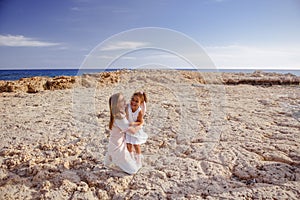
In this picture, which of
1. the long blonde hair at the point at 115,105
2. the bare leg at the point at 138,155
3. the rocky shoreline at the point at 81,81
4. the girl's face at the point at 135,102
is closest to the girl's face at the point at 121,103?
the long blonde hair at the point at 115,105

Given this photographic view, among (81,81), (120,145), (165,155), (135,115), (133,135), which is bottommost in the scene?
(165,155)

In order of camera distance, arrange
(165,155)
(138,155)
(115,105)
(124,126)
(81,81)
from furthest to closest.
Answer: (81,81) < (165,155) < (138,155) < (124,126) < (115,105)

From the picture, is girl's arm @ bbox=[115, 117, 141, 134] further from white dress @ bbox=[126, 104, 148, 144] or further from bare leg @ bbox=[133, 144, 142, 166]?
bare leg @ bbox=[133, 144, 142, 166]


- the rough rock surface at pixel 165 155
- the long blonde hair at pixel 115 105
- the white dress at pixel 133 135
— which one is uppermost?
the long blonde hair at pixel 115 105

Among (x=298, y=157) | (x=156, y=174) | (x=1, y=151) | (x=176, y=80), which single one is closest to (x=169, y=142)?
(x=156, y=174)

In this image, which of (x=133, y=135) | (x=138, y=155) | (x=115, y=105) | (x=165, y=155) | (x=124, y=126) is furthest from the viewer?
(x=165, y=155)

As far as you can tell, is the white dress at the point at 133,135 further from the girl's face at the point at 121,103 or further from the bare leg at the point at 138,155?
the girl's face at the point at 121,103

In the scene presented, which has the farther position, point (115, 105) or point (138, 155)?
point (138, 155)

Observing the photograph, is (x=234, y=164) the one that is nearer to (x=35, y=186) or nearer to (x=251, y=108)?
(x=35, y=186)

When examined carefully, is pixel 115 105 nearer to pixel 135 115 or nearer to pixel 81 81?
pixel 135 115

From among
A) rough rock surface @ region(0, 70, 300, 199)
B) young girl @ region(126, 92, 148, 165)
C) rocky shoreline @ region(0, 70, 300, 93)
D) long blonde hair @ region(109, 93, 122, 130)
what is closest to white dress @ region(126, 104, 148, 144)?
young girl @ region(126, 92, 148, 165)

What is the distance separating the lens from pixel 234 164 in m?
3.12

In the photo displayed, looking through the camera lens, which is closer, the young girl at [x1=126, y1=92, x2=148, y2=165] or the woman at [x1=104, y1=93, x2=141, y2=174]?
the woman at [x1=104, y1=93, x2=141, y2=174]

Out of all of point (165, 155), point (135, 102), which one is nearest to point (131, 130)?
point (135, 102)
